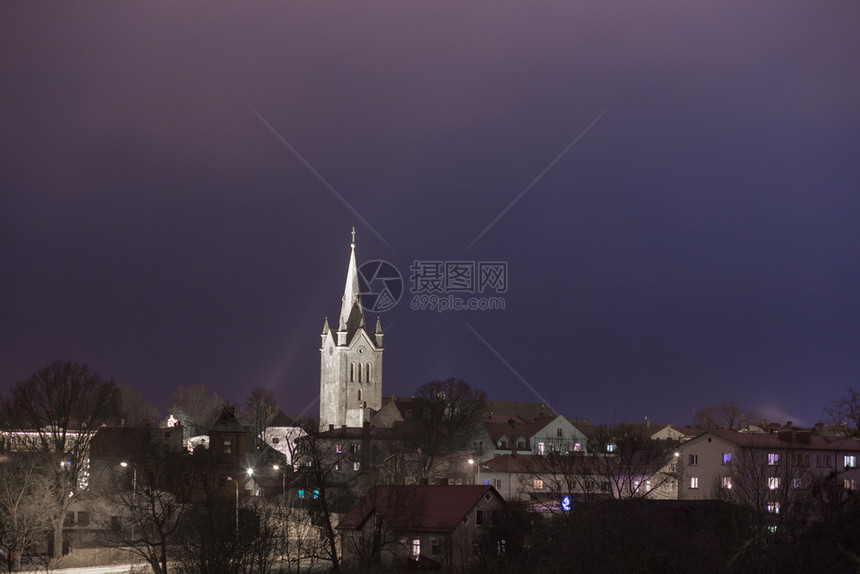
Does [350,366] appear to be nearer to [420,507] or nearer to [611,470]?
[611,470]

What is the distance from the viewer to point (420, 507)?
1954 inches

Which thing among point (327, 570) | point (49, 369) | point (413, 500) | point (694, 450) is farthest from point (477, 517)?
point (49, 369)

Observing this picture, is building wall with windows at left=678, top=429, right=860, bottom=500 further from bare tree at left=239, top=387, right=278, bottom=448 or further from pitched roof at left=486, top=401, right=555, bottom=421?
pitched roof at left=486, top=401, right=555, bottom=421

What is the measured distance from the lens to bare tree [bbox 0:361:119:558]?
190 feet

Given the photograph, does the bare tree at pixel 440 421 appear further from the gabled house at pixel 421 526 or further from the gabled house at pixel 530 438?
the gabled house at pixel 421 526

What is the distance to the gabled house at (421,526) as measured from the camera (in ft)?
152

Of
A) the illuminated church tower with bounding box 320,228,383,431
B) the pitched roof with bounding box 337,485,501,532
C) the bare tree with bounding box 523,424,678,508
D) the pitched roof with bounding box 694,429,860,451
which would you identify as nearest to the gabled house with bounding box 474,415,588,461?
the bare tree with bounding box 523,424,678,508

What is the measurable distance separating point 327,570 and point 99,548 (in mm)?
17228

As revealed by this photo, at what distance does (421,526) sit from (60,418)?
1055 inches

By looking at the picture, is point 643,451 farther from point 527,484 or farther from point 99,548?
point 99,548

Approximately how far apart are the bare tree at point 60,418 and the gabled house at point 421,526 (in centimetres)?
1862

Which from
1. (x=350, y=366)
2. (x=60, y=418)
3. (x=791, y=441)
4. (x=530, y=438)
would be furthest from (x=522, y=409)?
(x=60, y=418)

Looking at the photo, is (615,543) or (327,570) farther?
(327,570)

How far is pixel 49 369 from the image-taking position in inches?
2680
